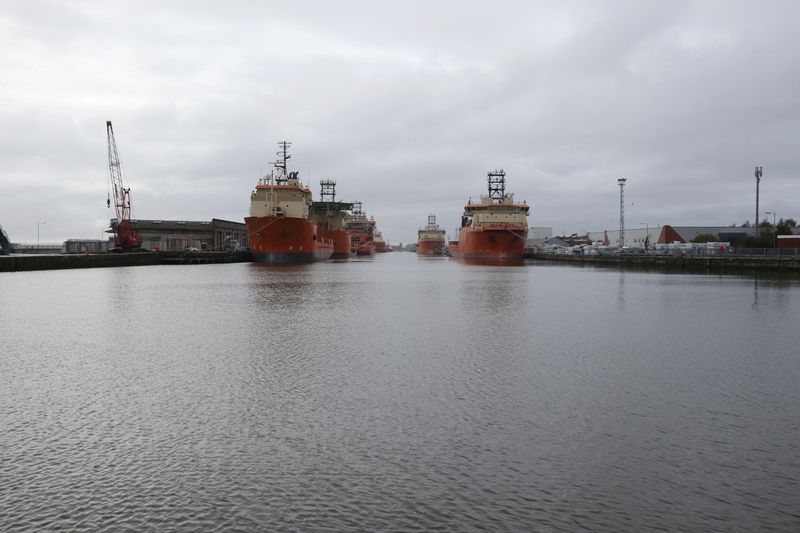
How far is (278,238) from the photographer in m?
76.8

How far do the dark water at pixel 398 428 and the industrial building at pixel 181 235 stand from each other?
106 meters

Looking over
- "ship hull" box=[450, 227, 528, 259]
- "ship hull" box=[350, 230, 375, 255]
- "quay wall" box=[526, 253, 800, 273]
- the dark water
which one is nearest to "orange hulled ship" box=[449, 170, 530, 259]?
"ship hull" box=[450, 227, 528, 259]

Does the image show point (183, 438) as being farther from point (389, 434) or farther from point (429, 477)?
point (429, 477)

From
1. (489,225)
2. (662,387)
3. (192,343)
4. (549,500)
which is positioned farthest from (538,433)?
(489,225)

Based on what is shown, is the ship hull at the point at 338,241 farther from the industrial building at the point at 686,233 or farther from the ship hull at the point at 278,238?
the industrial building at the point at 686,233

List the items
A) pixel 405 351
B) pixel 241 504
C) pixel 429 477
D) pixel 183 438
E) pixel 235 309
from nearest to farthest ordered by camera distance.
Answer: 1. pixel 241 504
2. pixel 429 477
3. pixel 183 438
4. pixel 405 351
5. pixel 235 309

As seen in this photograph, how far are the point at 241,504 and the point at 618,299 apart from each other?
1041 inches

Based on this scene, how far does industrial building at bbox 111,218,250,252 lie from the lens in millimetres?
118188

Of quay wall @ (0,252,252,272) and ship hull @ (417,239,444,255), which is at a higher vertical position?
ship hull @ (417,239,444,255)

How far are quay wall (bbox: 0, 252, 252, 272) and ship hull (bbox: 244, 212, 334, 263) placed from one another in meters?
6.91

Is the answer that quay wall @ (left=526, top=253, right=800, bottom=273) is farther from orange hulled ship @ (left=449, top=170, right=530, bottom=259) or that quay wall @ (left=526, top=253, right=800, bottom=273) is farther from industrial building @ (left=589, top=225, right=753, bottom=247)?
industrial building @ (left=589, top=225, right=753, bottom=247)

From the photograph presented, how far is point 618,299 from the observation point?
29.3m

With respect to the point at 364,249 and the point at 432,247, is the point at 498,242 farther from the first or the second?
the point at 432,247

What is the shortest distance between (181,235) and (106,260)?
5678 centimetres
